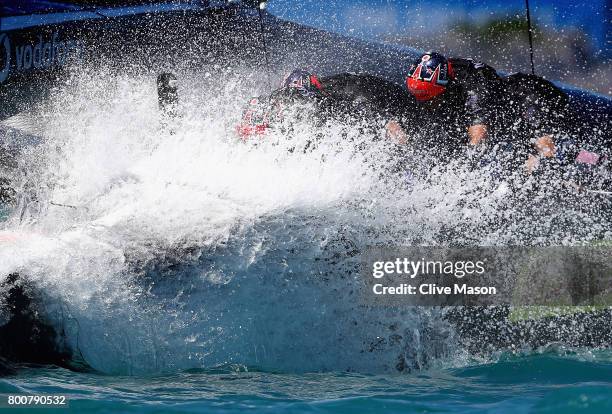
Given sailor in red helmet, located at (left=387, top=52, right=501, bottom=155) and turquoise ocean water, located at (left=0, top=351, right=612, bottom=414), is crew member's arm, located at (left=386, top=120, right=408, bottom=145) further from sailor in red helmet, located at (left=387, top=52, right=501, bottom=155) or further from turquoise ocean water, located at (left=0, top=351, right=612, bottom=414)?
turquoise ocean water, located at (left=0, top=351, right=612, bottom=414)

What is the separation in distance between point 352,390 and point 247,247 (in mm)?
809

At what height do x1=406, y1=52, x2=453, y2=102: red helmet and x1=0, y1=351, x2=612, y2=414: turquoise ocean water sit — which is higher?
x1=406, y1=52, x2=453, y2=102: red helmet

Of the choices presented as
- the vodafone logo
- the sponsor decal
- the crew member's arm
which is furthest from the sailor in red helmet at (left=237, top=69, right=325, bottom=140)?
the vodafone logo

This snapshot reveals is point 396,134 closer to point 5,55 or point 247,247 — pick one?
point 247,247

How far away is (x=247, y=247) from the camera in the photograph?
3049 millimetres

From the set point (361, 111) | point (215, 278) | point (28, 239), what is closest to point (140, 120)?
point (361, 111)

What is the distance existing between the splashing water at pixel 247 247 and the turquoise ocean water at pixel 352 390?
13 centimetres

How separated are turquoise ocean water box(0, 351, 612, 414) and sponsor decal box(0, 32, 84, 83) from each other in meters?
5.57

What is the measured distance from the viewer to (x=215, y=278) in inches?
116

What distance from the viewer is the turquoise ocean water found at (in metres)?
2.33

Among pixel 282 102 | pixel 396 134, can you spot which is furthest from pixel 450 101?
pixel 282 102

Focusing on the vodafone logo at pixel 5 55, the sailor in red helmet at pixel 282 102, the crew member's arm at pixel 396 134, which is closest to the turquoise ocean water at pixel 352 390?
the crew member's arm at pixel 396 134

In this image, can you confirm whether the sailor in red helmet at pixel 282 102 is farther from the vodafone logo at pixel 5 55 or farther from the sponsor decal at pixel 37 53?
the vodafone logo at pixel 5 55

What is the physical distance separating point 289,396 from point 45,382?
0.95 m
